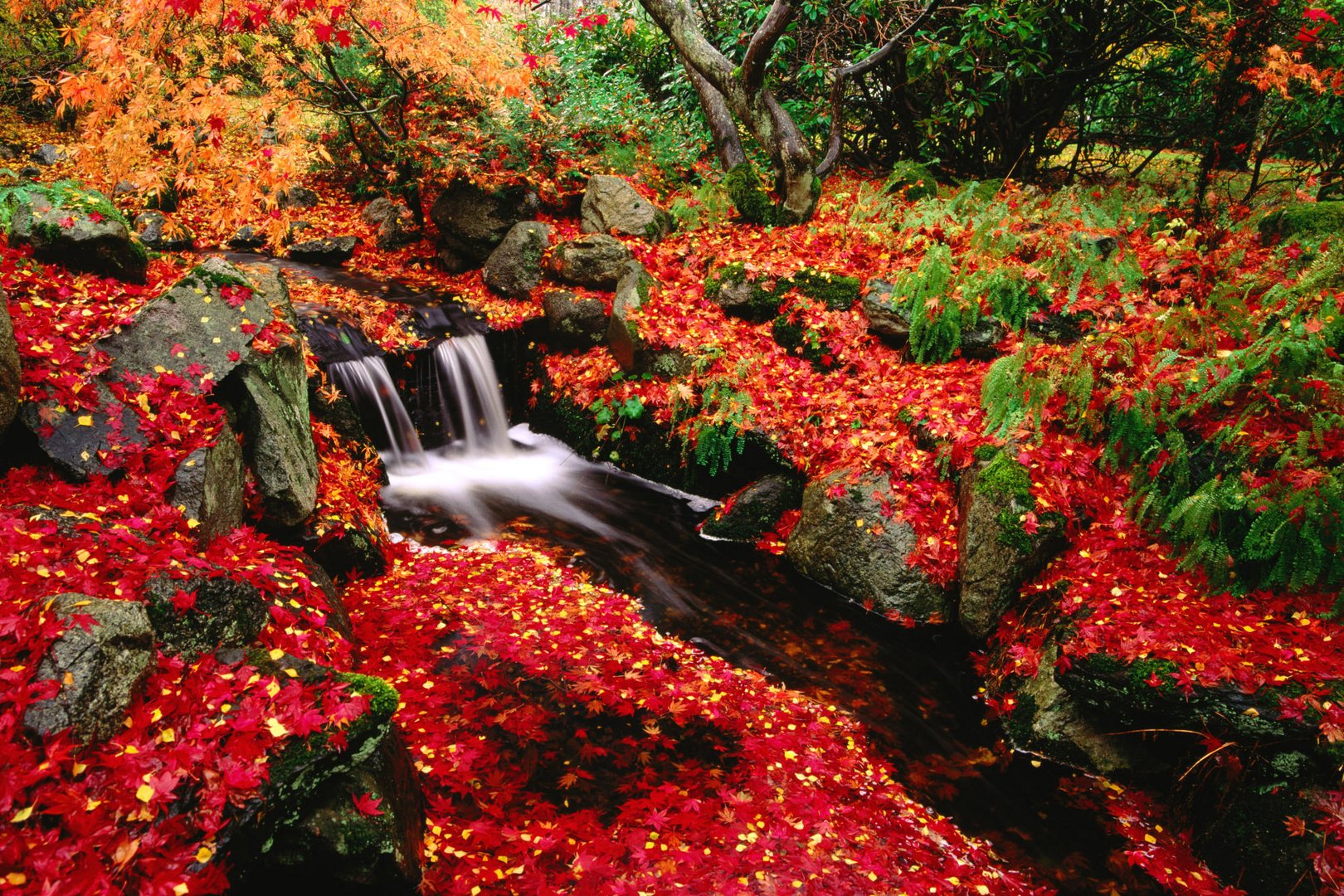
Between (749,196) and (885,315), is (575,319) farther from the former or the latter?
(885,315)

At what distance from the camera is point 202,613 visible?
3.72m

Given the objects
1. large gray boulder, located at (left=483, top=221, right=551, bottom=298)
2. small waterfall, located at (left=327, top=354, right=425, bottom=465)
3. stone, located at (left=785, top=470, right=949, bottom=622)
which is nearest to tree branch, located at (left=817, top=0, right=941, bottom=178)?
large gray boulder, located at (left=483, top=221, right=551, bottom=298)

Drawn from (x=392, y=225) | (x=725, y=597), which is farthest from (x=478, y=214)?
(x=725, y=597)

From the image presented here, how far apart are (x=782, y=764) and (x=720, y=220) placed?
7.90 meters

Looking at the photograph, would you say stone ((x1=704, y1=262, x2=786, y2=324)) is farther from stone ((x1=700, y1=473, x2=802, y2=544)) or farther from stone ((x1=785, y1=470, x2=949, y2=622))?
stone ((x1=785, y1=470, x2=949, y2=622))

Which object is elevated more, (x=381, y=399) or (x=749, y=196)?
(x=749, y=196)

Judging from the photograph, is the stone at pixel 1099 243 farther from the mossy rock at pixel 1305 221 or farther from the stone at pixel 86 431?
the stone at pixel 86 431

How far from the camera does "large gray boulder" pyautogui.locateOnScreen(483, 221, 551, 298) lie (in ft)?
33.8

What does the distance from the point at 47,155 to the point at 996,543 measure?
1805 cm

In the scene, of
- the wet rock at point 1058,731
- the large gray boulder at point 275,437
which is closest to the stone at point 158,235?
the large gray boulder at point 275,437

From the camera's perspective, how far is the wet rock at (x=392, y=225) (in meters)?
11.9

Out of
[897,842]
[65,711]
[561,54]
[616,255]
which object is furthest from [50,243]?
[561,54]

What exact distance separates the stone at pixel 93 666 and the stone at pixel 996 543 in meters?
5.78

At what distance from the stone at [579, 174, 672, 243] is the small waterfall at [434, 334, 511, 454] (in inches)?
103
